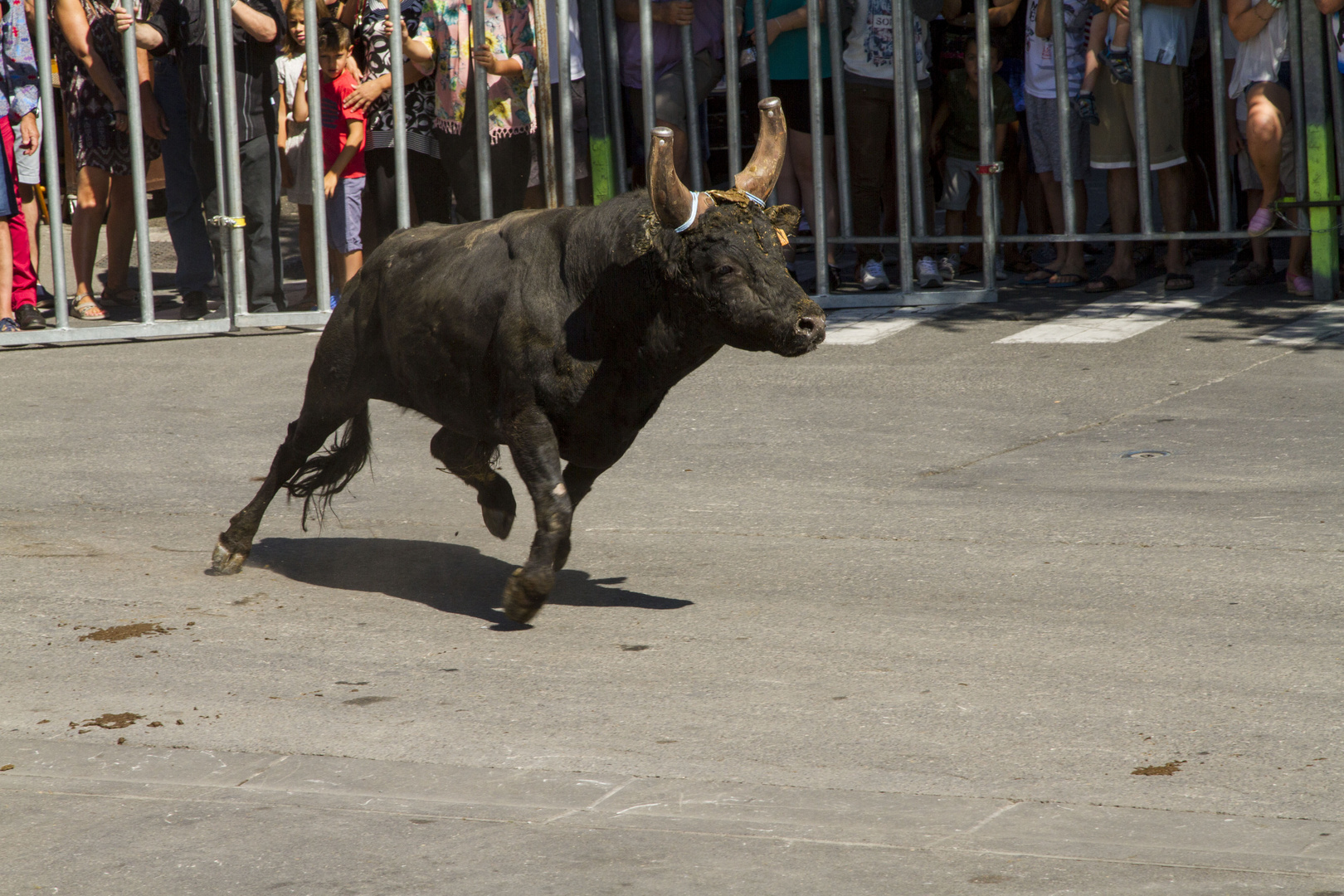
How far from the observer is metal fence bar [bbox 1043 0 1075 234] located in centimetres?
1149

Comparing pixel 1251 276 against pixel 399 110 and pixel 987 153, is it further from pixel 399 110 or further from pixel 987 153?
pixel 399 110

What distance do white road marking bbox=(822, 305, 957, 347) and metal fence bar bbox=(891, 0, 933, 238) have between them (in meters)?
0.59

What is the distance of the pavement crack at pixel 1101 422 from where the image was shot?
8312 millimetres

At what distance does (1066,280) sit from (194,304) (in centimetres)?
657

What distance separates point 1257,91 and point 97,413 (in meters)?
7.65

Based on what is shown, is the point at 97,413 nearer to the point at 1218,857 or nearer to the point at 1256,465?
the point at 1256,465

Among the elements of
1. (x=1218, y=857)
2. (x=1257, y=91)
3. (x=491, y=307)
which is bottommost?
(x=1218, y=857)

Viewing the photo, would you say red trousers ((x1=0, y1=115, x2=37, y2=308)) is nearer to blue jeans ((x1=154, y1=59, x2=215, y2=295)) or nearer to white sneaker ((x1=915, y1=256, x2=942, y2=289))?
blue jeans ((x1=154, y1=59, x2=215, y2=295))

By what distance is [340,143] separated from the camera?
39.8 feet

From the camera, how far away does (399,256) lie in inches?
262

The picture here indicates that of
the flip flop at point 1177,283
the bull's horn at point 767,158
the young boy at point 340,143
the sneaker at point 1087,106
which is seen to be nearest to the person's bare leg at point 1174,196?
the flip flop at point 1177,283

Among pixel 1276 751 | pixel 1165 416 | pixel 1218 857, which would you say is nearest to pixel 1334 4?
pixel 1165 416

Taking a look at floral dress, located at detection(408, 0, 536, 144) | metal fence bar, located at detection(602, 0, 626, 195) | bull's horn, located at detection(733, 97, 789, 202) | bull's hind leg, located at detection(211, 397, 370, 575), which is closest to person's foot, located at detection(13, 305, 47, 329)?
floral dress, located at detection(408, 0, 536, 144)

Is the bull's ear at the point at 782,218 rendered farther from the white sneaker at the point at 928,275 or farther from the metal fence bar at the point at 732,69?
the white sneaker at the point at 928,275
